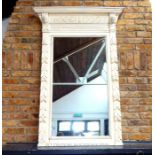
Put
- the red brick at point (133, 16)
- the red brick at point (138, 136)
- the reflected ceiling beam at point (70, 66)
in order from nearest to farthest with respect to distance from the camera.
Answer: the red brick at point (138, 136)
the reflected ceiling beam at point (70, 66)
the red brick at point (133, 16)

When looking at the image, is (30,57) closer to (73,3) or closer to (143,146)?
(73,3)

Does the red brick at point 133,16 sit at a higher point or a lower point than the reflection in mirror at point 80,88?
higher

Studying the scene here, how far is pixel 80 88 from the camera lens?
9.81 ft

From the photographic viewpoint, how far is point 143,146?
266 cm

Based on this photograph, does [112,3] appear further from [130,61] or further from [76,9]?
[130,61]

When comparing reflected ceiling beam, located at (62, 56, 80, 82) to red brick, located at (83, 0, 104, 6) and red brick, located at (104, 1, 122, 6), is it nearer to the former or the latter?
red brick, located at (83, 0, 104, 6)

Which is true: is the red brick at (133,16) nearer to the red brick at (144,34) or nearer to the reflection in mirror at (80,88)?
the red brick at (144,34)

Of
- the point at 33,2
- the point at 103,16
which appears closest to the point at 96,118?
the point at 103,16

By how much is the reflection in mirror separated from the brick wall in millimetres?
200

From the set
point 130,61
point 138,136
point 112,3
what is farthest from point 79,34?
point 138,136

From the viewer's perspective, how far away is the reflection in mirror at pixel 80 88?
2885 millimetres

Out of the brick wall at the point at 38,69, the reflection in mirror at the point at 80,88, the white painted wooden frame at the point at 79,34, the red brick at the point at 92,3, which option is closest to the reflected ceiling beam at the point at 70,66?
the reflection in mirror at the point at 80,88

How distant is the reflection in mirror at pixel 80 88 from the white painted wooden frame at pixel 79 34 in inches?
2.3

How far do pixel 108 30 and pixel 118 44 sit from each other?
198 millimetres
